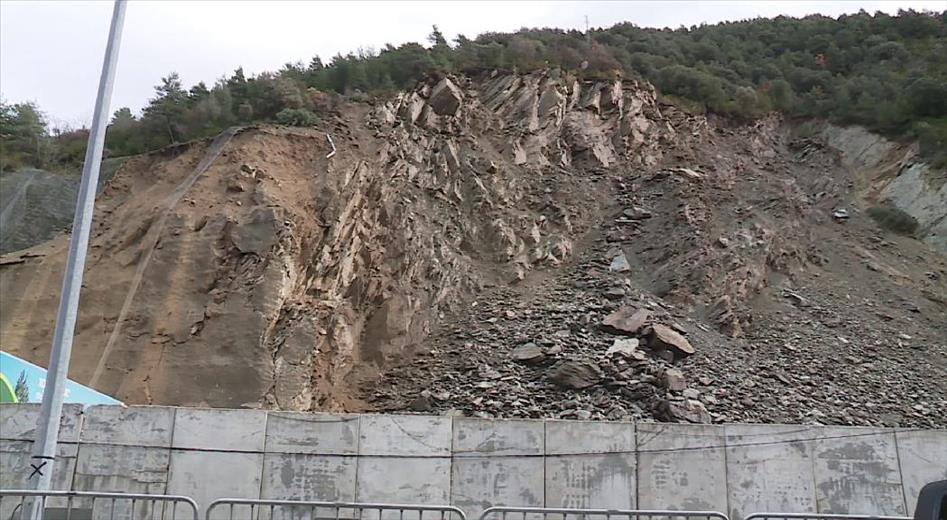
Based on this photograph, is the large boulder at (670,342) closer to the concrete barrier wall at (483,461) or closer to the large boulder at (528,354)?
the large boulder at (528,354)

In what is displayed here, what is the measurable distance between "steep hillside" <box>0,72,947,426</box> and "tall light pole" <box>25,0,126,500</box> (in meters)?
7.15

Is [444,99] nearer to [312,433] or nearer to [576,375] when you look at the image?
[576,375]

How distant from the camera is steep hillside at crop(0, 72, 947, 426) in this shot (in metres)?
15.0

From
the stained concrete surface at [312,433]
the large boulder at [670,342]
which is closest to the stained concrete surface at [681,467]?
the stained concrete surface at [312,433]

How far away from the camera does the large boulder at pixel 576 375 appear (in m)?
15.0

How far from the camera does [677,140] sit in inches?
1005

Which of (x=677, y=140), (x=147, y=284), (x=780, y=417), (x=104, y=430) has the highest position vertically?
(x=677, y=140)

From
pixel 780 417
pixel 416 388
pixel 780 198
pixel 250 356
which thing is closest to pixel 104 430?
pixel 250 356

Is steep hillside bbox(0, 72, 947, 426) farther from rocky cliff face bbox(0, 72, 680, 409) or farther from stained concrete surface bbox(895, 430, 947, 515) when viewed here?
stained concrete surface bbox(895, 430, 947, 515)

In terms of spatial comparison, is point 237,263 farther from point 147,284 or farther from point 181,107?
point 181,107

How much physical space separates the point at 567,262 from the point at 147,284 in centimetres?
1011

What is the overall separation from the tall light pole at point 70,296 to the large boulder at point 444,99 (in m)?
14.3

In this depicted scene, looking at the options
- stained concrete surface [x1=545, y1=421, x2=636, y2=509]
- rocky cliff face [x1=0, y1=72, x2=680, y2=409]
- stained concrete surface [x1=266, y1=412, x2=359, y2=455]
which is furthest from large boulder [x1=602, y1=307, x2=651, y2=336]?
stained concrete surface [x1=266, y1=412, x2=359, y2=455]

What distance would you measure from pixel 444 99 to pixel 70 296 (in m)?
16.2
